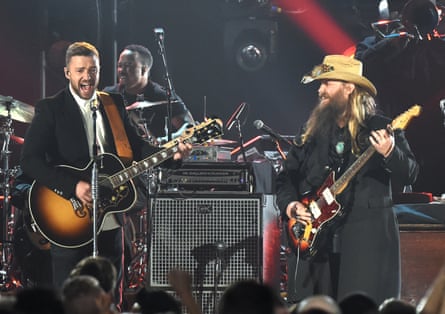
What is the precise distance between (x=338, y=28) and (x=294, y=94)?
49.3 inches

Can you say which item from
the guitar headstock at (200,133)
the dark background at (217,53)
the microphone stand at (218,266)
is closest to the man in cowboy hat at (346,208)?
the microphone stand at (218,266)

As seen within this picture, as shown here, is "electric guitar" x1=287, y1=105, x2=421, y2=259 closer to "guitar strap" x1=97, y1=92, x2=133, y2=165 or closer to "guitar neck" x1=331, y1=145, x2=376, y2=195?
"guitar neck" x1=331, y1=145, x2=376, y2=195

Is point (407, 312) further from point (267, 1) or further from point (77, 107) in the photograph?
point (267, 1)

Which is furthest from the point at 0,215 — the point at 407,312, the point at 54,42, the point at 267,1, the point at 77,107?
the point at 407,312

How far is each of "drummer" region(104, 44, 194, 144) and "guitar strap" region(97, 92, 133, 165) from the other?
10.8 ft

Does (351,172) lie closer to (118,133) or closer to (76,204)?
(118,133)

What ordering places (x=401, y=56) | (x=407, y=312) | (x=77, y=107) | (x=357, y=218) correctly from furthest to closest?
(x=401, y=56) < (x=77, y=107) < (x=357, y=218) < (x=407, y=312)

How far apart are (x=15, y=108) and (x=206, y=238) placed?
3.61 meters

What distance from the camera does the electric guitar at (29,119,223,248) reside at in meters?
8.66

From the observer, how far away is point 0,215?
1263cm

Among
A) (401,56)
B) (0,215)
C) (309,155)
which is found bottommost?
(0,215)

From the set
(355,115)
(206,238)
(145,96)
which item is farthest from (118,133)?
(145,96)

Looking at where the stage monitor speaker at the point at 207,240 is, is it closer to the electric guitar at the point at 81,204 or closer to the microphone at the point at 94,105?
the electric guitar at the point at 81,204

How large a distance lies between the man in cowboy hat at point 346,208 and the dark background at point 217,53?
220 inches
